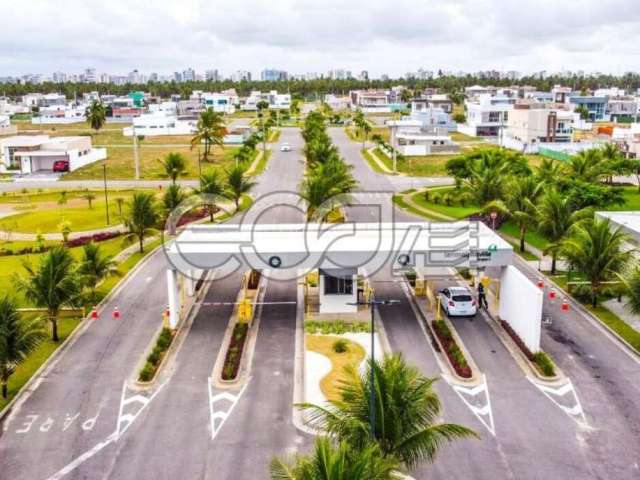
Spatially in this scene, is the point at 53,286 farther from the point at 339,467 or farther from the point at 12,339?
the point at 339,467

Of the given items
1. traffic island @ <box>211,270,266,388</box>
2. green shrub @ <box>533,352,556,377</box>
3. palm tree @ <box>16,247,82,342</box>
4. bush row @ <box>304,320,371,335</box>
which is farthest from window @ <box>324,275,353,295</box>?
palm tree @ <box>16,247,82,342</box>

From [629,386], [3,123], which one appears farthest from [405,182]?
[3,123]

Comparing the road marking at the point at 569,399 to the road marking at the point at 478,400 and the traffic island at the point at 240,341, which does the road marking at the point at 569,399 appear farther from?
the traffic island at the point at 240,341

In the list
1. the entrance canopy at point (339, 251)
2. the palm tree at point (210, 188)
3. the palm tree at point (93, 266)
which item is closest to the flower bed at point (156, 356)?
the entrance canopy at point (339, 251)

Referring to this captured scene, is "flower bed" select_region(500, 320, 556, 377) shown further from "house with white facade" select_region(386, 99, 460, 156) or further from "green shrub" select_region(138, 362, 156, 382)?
"house with white facade" select_region(386, 99, 460, 156)

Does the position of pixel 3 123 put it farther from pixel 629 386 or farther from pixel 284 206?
pixel 629 386

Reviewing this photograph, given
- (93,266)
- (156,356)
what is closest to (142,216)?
(93,266)
